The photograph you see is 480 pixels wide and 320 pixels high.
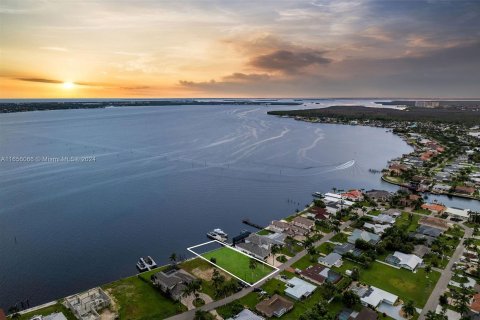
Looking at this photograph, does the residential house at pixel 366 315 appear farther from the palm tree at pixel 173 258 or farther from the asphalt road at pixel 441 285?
the palm tree at pixel 173 258

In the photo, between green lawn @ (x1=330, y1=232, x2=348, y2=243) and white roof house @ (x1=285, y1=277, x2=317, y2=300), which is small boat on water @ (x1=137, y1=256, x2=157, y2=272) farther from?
green lawn @ (x1=330, y1=232, x2=348, y2=243)

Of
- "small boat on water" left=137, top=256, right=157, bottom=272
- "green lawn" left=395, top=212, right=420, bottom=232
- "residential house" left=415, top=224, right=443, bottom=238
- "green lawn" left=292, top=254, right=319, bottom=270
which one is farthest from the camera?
"green lawn" left=395, top=212, right=420, bottom=232

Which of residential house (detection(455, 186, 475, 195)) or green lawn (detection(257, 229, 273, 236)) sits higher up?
residential house (detection(455, 186, 475, 195))

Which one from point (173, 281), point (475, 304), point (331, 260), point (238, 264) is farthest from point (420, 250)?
point (173, 281)

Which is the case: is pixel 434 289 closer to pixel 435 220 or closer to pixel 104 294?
pixel 435 220

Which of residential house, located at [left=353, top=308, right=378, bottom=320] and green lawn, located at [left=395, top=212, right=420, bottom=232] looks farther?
green lawn, located at [left=395, top=212, right=420, bottom=232]

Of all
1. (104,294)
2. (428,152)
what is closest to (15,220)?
(104,294)

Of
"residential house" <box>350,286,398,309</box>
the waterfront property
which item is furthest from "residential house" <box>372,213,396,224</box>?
the waterfront property

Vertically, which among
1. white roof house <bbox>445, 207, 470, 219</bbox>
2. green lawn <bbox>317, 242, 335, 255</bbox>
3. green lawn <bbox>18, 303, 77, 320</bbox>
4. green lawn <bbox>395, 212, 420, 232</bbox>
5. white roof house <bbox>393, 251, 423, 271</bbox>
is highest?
white roof house <bbox>445, 207, 470, 219</bbox>
